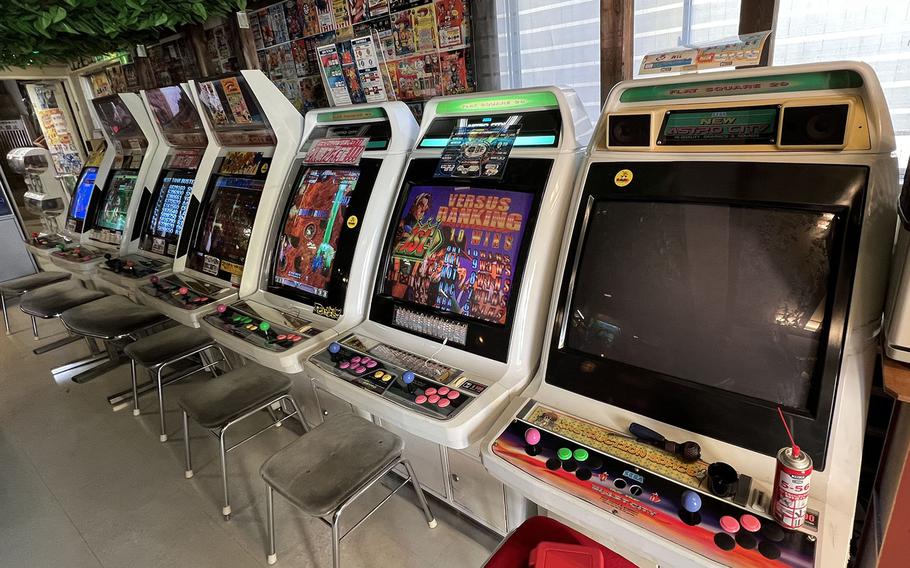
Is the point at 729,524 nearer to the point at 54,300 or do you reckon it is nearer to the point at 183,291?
the point at 183,291

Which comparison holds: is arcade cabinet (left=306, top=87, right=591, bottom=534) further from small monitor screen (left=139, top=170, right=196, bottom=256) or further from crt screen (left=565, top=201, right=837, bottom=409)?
small monitor screen (left=139, top=170, right=196, bottom=256)

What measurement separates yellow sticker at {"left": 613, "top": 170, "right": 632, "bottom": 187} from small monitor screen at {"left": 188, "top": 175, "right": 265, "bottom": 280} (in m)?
1.90

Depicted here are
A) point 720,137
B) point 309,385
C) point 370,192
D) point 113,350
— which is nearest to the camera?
point 720,137

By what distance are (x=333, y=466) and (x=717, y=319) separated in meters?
1.28

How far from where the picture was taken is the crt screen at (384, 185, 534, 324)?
5.13 feet

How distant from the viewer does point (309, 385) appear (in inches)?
94.3

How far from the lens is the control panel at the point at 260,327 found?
1869mm

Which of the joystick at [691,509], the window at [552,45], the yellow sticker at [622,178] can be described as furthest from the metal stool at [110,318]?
the joystick at [691,509]

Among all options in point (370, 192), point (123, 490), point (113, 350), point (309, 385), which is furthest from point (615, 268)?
point (113, 350)

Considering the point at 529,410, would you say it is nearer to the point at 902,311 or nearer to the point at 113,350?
the point at 902,311

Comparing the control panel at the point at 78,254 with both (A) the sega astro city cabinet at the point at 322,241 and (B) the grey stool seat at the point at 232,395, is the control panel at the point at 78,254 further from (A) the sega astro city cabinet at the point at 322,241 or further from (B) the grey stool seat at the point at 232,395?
(B) the grey stool seat at the point at 232,395

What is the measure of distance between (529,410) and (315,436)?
0.91 metres

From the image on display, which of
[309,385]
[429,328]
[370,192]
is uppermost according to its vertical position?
[370,192]

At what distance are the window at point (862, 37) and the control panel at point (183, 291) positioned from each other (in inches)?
106
